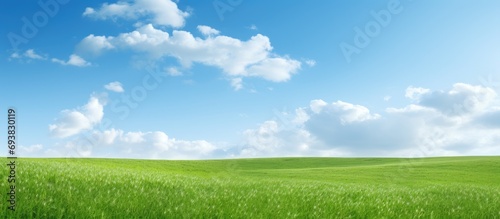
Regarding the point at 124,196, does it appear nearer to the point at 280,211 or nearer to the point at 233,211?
the point at 233,211

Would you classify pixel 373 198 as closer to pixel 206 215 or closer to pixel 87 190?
pixel 206 215

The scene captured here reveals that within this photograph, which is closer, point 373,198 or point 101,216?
point 101,216

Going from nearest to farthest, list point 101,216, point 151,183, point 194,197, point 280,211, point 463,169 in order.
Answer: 1. point 101,216
2. point 280,211
3. point 194,197
4. point 151,183
5. point 463,169

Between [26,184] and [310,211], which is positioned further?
[310,211]

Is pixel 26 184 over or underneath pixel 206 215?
over

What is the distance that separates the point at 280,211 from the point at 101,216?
5591mm

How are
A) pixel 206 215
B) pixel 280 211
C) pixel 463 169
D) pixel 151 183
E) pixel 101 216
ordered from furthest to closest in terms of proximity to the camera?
pixel 463 169
pixel 151 183
pixel 280 211
pixel 206 215
pixel 101 216

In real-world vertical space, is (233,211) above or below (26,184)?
below

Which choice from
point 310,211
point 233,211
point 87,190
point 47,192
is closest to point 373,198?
point 310,211

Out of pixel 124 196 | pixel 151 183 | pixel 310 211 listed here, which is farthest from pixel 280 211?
pixel 151 183

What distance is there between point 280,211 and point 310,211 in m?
1.17

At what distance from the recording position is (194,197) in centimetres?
1512

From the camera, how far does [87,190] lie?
14227 mm

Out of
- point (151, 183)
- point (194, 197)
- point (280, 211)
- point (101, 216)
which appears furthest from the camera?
point (151, 183)
